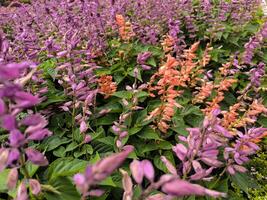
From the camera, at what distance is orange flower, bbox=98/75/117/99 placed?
3654mm

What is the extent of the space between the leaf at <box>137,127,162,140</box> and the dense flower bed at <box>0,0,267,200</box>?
0.01 metres

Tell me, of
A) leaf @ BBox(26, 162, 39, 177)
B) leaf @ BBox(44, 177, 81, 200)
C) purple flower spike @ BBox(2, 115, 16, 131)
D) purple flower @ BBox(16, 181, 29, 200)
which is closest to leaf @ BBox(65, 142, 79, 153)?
leaf @ BBox(26, 162, 39, 177)

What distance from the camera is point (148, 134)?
3.39m

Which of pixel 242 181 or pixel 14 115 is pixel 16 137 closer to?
pixel 14 115

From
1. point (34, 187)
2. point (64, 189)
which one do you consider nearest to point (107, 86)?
point (64, 189)

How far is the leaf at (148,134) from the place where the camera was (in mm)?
3340

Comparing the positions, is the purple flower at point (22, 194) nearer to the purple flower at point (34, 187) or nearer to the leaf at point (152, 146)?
the purple flower at point (34, 187)

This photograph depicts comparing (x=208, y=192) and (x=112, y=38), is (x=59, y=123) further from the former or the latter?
(x=208, y=192)

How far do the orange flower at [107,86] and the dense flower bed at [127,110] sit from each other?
0.01 m

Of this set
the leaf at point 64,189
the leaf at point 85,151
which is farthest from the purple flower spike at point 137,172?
the leaf at point 85,151

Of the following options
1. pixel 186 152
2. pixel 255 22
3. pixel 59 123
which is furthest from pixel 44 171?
pixel 255 22

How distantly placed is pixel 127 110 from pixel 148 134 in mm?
348

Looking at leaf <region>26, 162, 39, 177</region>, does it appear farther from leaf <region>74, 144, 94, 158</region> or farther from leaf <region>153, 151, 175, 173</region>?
leaf <region>153, 151, 175, 173</region>

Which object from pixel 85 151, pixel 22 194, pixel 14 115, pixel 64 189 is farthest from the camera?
pixel 85 151
